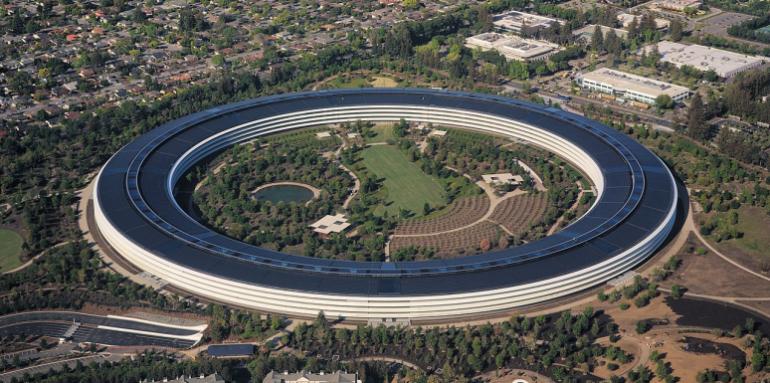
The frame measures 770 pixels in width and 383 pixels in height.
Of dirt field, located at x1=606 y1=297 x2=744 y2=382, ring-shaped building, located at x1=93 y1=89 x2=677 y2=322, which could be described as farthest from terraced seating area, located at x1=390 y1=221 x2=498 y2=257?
dirt field, located at x1=606 y1=297 x2=744 y2=382

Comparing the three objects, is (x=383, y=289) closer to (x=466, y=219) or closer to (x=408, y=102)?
(x=466, y=219)

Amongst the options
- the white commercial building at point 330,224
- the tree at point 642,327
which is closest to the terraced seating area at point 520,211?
the white commercial building at point 330,224

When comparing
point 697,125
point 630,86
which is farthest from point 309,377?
point 630,86

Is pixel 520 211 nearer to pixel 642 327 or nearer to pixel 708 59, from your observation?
pixel 642 327

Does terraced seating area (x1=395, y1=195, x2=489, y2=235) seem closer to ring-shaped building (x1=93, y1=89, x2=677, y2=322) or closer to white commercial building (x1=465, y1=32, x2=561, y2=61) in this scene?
ring-shaped building (x1=93, y1=89, x2=677, y2=322)

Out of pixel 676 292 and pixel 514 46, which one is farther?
pixel 514 46

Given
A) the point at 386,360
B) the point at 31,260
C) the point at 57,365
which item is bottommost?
the point at 386,360
